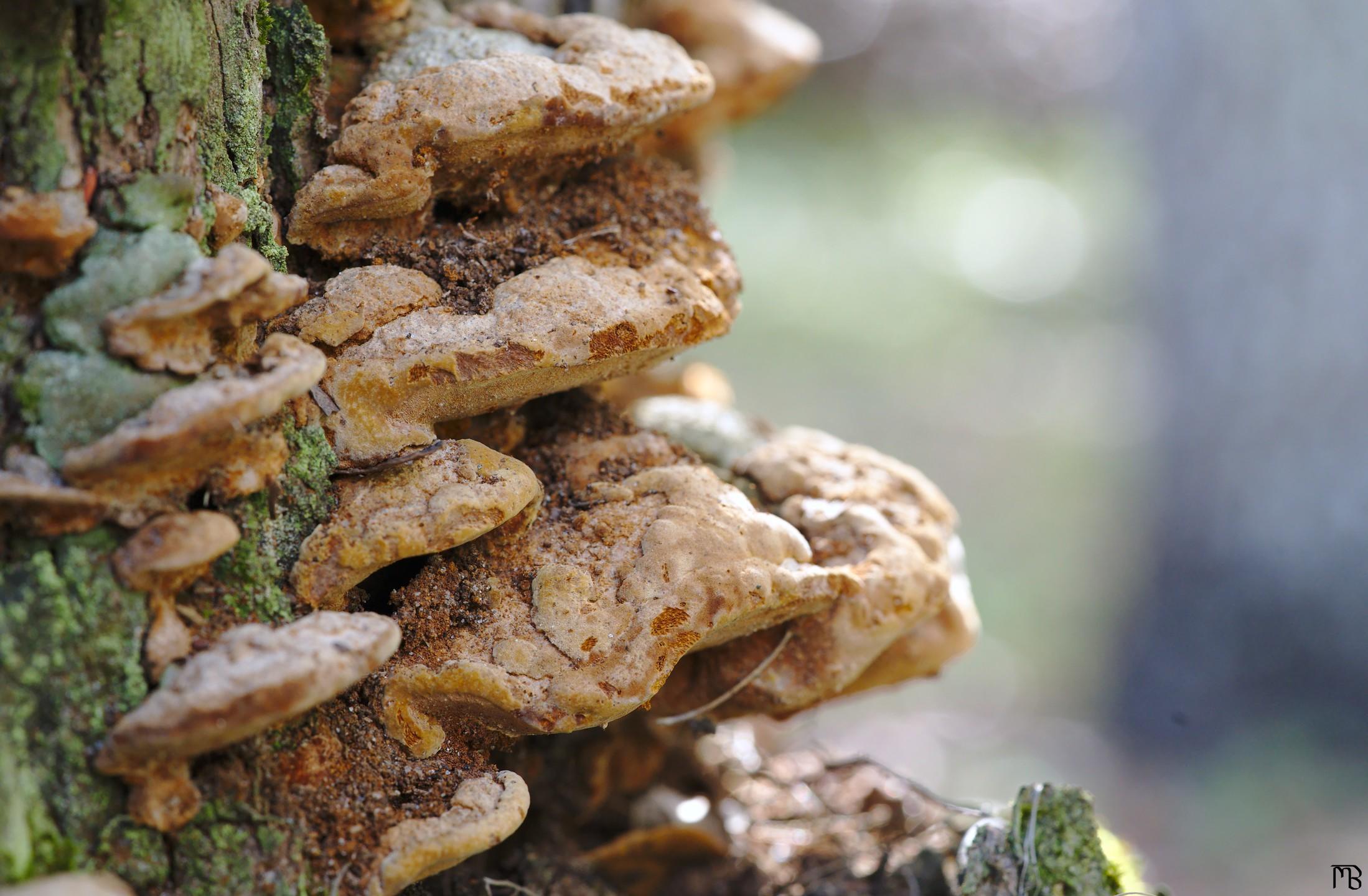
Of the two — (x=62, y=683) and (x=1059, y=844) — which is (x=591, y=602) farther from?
(x=1059, y=844)

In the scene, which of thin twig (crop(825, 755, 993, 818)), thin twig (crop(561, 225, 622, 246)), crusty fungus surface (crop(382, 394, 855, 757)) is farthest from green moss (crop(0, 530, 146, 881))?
thin twig (crop(825, 755, 993, 818))

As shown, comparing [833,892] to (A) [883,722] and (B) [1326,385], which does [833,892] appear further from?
(A) [883,722]

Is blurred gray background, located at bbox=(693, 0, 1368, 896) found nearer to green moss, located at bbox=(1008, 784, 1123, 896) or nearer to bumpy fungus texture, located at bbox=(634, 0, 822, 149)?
bumpy fungus texture, located at bbox=(634, 0, 822, 149)

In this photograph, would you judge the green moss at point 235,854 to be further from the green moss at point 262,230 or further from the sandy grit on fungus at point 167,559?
the green moss at point 262,230

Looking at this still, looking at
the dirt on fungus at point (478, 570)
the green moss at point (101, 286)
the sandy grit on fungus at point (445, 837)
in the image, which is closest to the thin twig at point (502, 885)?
the sandy grit on fungus at point (445, 837)

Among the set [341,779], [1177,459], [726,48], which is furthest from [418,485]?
[1177,459]

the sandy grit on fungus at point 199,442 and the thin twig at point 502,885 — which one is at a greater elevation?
the sandy grit on fungus at point 199,442
